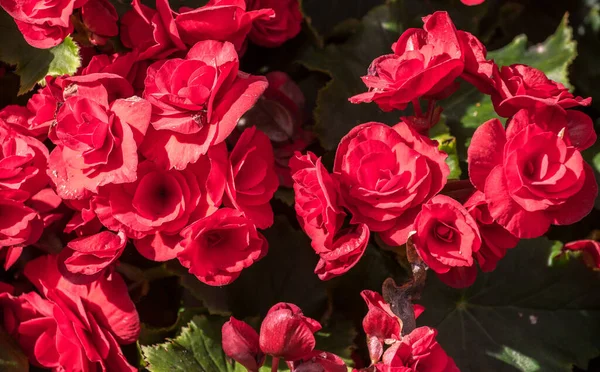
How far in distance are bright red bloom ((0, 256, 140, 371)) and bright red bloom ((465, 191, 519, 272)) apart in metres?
0.43

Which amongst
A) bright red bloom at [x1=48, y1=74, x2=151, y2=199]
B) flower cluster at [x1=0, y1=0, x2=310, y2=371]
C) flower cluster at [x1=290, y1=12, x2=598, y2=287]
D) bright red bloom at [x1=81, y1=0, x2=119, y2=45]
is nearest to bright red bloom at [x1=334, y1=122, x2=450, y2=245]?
flower cluster at [x1=290, y1=12, x2=598, y2=287]

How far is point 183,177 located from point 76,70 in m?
0.25

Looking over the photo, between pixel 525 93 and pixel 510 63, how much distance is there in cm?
46

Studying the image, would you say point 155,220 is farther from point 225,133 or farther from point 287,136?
point 287,136

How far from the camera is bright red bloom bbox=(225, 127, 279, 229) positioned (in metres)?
0.74

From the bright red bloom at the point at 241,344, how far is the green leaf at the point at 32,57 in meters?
0.41

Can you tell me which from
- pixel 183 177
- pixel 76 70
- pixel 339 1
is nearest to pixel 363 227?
pixel 183 177

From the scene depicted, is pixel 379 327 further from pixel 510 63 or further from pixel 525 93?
pixel 510 63

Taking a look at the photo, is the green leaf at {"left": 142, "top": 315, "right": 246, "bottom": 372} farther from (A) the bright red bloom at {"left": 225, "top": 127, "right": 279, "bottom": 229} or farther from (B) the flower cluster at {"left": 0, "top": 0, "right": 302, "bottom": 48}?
(B) the flower cluster at {"left": 0, "top": 0, "right": 302, "bottom": 48}

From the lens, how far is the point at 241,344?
678 millimetres

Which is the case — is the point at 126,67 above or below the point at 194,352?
above

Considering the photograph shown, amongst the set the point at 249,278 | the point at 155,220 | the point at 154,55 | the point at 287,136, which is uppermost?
the point at 154,55

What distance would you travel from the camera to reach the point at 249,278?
998 mm

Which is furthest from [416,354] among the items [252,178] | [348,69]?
[348,69]
